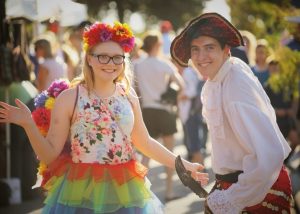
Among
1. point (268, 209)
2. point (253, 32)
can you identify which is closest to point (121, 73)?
point (268, 209)

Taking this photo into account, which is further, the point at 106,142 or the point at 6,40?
the point at 6,40

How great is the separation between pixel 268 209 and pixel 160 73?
519cm

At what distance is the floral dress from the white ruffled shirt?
2.48 ft

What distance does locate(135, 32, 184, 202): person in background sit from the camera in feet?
29.3

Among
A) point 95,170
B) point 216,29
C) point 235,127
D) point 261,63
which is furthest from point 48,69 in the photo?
point 235,127

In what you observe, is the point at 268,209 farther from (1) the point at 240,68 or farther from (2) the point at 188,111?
(2) the point at 188,111

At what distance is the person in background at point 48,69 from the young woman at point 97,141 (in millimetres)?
4870

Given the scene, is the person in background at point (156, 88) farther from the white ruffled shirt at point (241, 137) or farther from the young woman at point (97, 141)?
the white ruffled shirt at point (241, 137)

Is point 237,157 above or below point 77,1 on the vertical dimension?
below

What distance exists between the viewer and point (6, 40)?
346 inches

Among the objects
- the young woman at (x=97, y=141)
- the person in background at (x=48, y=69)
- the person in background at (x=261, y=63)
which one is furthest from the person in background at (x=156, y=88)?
the young woman at (x=97, y=141)

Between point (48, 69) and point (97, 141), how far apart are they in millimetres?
5137

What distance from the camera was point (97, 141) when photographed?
449cm

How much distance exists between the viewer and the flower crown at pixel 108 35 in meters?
4.59
